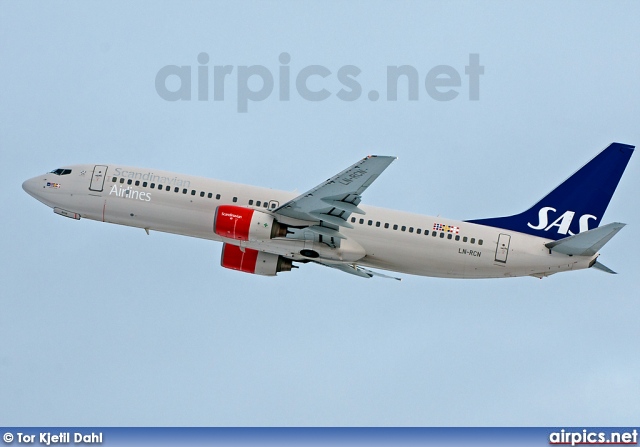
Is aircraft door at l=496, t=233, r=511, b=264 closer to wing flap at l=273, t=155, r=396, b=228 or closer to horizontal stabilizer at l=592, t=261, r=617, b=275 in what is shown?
horizontal stabilizer at l=592, t=261, r=617, b=275

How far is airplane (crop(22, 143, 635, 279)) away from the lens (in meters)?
74.4

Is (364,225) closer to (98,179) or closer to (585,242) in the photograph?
(585,242)

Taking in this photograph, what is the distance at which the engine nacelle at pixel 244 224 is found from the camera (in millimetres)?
74000

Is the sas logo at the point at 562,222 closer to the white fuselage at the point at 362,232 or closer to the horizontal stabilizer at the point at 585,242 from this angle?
the white fuselage at the point at 362,232

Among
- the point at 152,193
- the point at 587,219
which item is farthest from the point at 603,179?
the point at 152,193

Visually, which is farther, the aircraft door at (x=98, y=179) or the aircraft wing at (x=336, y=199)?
the aircraft door at (x=98, y=179)

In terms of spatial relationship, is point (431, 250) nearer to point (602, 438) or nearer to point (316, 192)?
point (316, 192)

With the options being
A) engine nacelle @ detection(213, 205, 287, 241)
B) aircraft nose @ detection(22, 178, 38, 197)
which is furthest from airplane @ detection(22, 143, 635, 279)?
aircraft nose @ detection(22, 178, 38, 197)

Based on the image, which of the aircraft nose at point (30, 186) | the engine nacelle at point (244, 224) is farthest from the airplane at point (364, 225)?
the aircraft nose at point (30, 186)

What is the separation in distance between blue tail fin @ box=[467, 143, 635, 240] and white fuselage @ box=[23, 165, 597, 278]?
977 millimetres

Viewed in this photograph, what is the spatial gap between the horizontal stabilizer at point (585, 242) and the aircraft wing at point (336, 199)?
12.3 m

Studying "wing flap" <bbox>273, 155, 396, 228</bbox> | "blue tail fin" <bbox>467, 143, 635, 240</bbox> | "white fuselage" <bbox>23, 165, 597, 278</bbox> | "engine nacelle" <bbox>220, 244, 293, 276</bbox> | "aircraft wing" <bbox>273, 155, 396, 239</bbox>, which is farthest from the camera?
"engine nacelle" <bbox>220, 244, 293, 276</bbox>

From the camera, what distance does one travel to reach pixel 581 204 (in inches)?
3024

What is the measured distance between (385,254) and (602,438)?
16.5 m
